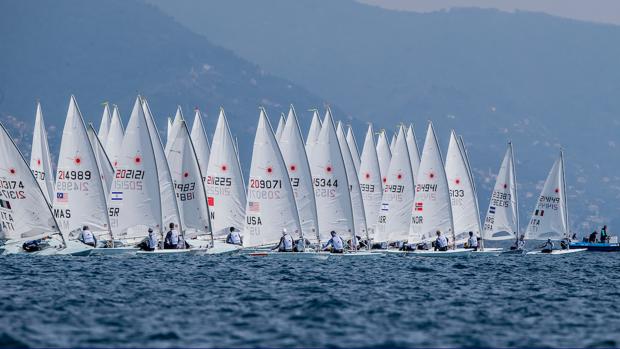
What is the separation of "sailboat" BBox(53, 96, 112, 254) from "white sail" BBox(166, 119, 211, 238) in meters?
5.96

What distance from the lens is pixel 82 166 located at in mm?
66688

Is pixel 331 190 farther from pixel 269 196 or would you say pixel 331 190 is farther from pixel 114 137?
pixel 114 137

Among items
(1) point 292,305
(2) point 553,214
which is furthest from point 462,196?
(1) point 292,305

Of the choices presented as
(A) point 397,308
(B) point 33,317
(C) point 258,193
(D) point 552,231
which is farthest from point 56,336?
(D) point 552,231

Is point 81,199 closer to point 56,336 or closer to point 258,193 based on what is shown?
point 258,193

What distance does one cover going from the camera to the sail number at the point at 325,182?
6975 cm

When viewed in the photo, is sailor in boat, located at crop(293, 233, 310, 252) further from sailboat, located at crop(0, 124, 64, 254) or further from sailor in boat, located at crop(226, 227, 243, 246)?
sailboat, located at crop(0, 124, 64, 254)

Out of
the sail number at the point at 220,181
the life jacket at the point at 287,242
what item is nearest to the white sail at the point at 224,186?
the sail number at the point at 220,181

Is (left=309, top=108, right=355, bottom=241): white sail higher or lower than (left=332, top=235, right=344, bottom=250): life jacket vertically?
higher

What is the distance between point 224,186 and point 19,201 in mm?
15261

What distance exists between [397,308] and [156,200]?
29.6 metres

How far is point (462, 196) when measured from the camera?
8325 cm

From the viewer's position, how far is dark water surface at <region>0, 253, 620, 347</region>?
32.9 metres

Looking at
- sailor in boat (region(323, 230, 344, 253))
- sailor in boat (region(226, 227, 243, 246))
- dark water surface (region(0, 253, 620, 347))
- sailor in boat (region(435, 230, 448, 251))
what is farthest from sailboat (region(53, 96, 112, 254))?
sailor in boat (region(435, 230, 448, 251))
